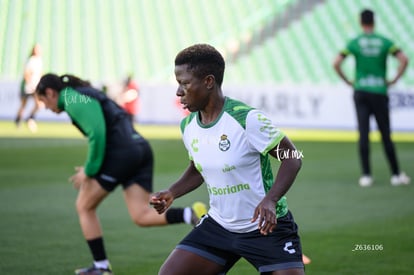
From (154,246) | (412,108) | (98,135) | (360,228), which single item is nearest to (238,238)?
(98,135)

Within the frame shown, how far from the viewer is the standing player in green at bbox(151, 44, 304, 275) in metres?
4.92

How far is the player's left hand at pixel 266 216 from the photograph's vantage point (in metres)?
4.66

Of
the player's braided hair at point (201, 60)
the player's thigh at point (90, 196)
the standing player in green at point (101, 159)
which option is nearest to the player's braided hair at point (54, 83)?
the standing player in green at point (101, 159)

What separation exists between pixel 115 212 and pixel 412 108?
15.6 m

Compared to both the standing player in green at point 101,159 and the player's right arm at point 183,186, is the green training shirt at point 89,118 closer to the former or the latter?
the standing player in green at point 101,159

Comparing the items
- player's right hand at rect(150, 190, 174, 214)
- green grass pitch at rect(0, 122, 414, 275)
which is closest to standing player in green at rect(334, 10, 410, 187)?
green grass pitch at rect(0, 122, 414, 275)

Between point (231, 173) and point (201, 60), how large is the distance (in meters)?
0.68

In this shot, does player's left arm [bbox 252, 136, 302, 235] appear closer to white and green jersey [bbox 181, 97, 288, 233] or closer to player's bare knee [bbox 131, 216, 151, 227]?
white and green jersey [bbox 181, 97, 288, 233]

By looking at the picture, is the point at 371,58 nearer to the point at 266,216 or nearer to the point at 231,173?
the point at 231,173

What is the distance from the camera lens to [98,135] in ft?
24.2

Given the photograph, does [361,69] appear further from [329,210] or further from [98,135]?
[98,135]

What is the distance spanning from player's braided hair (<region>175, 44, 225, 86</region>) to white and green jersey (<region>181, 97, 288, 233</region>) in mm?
219

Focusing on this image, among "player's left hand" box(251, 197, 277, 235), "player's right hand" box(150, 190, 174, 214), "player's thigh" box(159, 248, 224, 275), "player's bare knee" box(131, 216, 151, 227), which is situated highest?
"player's right hand" box(150, 190, 174, 214)

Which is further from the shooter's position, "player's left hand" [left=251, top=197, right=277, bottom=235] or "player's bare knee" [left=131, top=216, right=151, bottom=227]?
"player's bare knee" [left=131, top=216, right=151, bottom=227]
